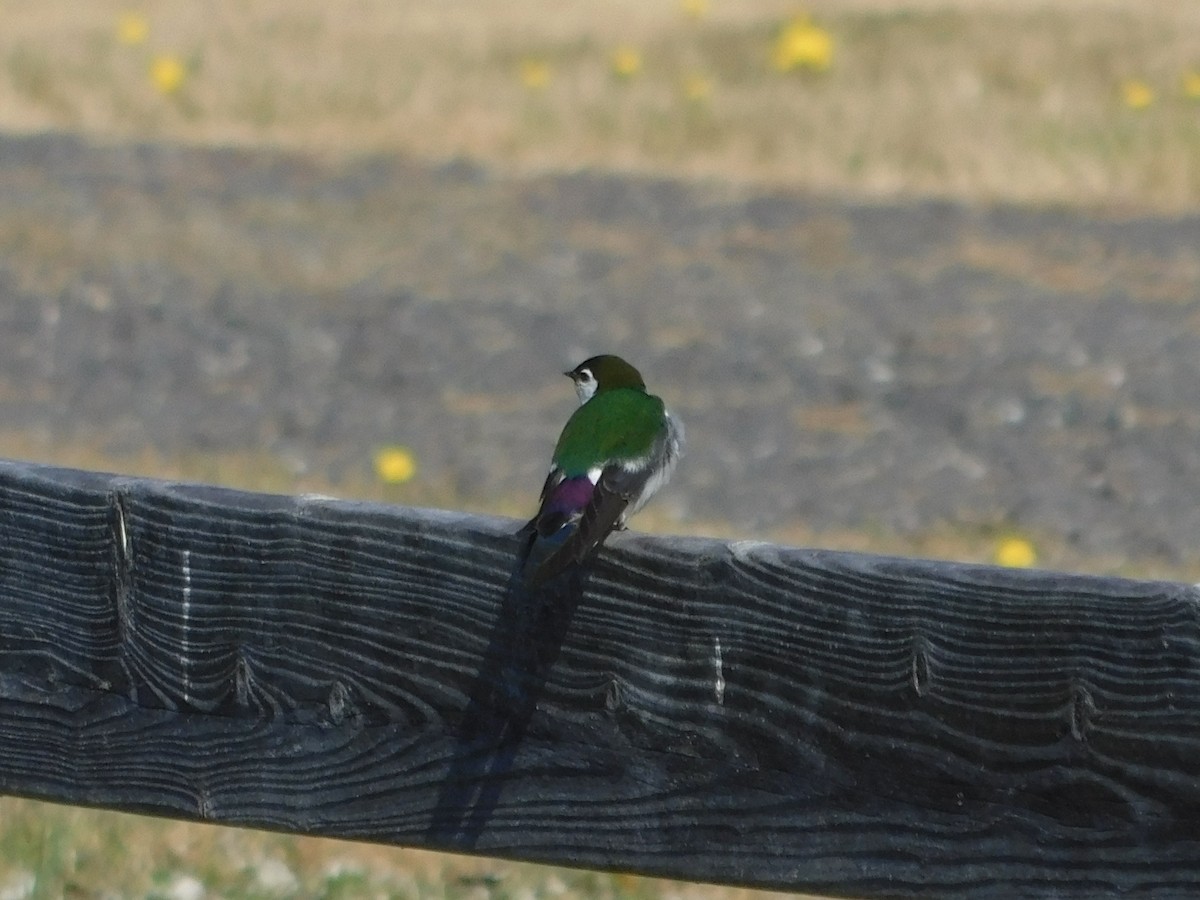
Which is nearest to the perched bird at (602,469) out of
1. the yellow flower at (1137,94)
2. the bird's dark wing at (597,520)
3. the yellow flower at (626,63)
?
the bird's dark wing at (597,520)

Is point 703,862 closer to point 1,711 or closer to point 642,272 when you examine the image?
point 1,711

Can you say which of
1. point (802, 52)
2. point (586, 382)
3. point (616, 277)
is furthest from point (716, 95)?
point (586, 382)

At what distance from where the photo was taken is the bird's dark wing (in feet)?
9.30

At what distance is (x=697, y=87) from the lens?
65.2ft

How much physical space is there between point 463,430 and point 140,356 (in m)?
2.58

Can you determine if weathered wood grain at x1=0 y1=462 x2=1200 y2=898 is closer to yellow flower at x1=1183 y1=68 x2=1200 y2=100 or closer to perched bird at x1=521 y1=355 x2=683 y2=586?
perched bird at x1=521 y1=355 x2=683 y2=586

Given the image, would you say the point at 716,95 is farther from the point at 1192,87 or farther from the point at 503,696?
the point at 503,696

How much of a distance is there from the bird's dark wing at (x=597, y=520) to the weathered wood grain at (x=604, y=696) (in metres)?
0.05

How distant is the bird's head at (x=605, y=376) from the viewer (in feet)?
15.4

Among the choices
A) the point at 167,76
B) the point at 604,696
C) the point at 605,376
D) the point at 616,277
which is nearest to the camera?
the point at 604,696

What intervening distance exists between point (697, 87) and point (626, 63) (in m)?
1.08

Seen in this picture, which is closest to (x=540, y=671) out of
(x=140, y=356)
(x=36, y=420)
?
(x=36, y=420)

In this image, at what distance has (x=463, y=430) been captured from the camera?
11.1 meters

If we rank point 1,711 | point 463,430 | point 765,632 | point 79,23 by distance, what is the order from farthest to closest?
point 79,23 < point 463,430 < point 1,711 < point 765,632
